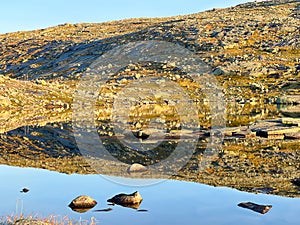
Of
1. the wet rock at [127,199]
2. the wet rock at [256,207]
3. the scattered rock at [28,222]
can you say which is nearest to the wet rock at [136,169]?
the wet rock at [127,199]

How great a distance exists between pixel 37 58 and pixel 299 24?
2813 inches

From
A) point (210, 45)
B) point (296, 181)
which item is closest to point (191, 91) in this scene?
point (210, 45)

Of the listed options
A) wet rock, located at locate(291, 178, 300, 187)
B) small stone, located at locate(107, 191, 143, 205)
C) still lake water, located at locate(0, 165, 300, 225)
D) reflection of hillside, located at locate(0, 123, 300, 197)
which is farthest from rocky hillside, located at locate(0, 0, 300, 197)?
small stone, located at locate(107, 191, 143, 205)

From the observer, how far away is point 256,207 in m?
19.0

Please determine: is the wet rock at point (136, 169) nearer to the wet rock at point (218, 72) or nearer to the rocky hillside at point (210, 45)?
the rocky hillside at point (210, 45)

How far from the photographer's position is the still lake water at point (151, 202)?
1798 centimetres

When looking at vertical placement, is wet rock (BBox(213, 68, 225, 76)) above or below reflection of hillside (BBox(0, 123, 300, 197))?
above

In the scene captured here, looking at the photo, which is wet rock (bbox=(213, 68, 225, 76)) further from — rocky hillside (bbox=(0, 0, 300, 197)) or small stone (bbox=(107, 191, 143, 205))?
small stone (bbox=(107, 191, 143, 205))

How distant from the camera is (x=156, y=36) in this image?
11662cm

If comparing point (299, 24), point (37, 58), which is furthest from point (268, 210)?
point (37, 58)

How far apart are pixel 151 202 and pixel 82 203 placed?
2978 mm

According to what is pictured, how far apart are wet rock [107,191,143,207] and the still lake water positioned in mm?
307

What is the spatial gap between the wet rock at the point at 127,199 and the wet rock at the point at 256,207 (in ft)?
13.9

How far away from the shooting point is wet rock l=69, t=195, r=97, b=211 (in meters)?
19.2
